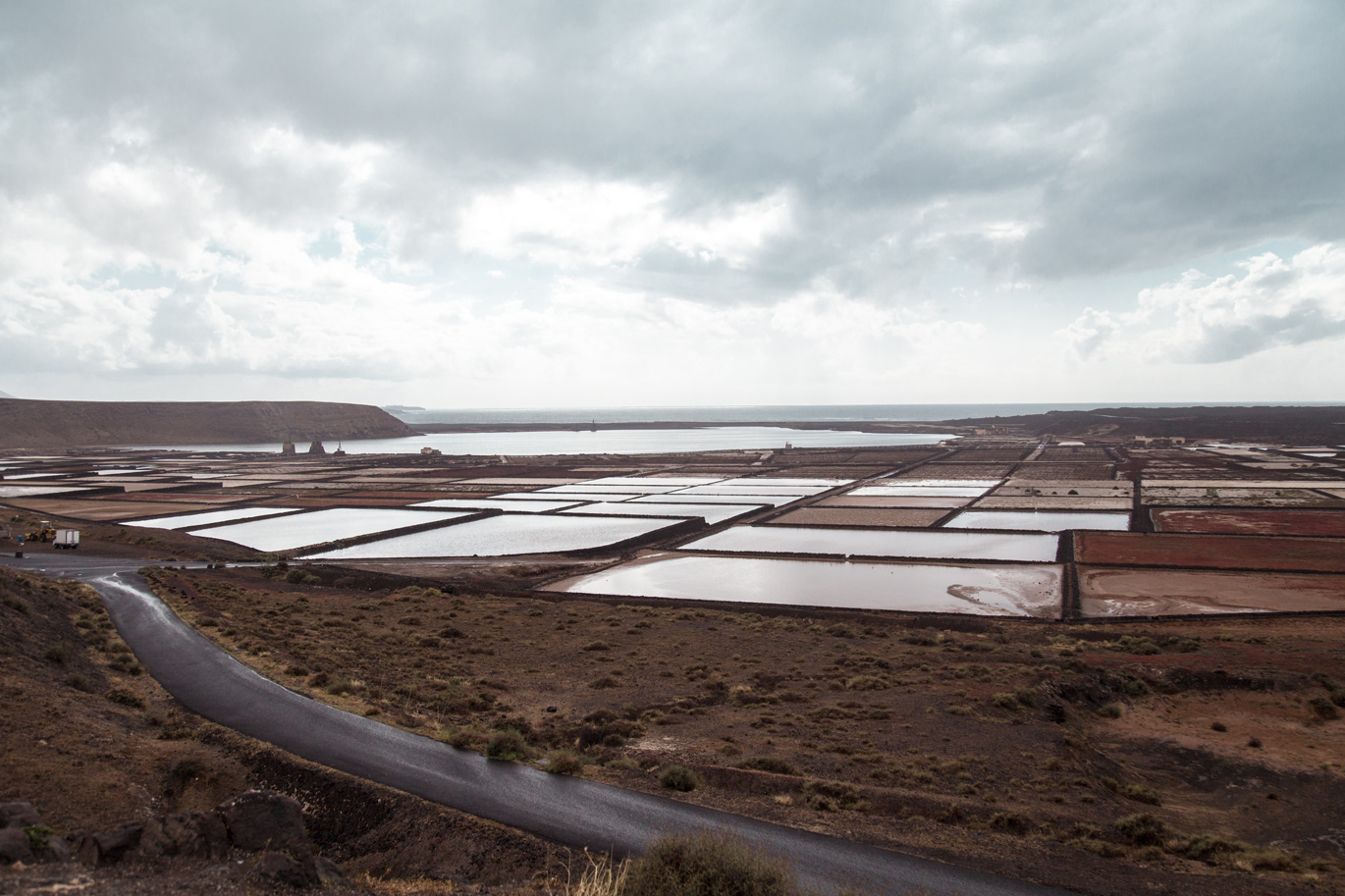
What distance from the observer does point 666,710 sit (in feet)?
59.6

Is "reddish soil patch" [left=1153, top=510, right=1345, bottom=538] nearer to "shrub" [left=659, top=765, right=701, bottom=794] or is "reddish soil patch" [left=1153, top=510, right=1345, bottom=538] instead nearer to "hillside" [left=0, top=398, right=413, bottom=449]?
"shrub" [left=659, top=765, right=701, bottom=794]

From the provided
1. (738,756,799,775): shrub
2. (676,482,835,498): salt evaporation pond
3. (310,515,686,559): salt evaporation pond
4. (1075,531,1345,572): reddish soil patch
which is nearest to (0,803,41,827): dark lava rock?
(738,756,799,775): shrub

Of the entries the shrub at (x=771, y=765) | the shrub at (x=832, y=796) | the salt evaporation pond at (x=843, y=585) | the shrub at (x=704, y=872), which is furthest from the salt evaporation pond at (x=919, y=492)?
the shrub at (x=704, y=872)

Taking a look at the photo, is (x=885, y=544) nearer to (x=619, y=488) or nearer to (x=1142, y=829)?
(x=1142, y=829)

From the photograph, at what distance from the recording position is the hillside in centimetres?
15475

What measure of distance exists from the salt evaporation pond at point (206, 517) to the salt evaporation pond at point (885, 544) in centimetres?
3711

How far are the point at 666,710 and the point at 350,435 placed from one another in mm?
201876

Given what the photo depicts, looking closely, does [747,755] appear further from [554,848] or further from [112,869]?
[112,869]

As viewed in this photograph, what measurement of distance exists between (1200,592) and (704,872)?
3193cm

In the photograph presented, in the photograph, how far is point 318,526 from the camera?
54.5 meters

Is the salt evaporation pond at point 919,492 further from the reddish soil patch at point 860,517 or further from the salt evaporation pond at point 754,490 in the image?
the reddish soil patch at point 860,517

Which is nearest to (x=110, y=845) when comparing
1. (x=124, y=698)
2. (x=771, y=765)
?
(x=124, y=698)

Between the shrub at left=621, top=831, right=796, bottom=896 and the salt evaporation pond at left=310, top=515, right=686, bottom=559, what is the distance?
35233 mm

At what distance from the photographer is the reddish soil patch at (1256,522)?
4528 cm
